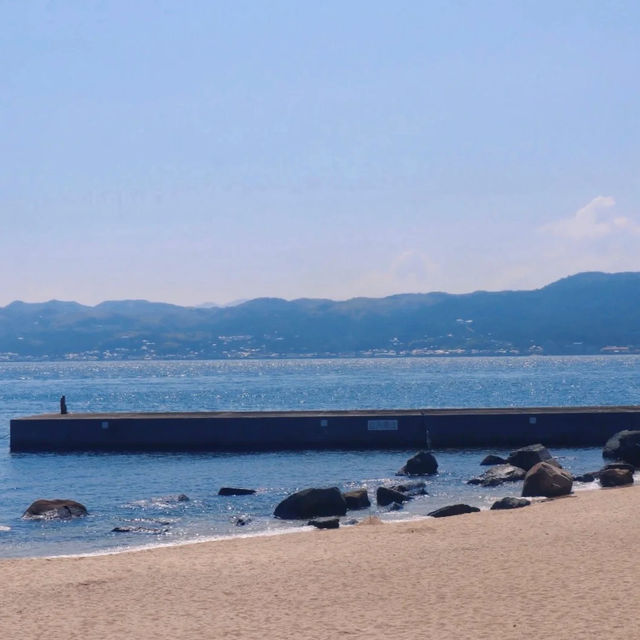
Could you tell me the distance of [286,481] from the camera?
3509 centimetres

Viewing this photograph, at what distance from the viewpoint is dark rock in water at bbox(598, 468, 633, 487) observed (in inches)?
1113

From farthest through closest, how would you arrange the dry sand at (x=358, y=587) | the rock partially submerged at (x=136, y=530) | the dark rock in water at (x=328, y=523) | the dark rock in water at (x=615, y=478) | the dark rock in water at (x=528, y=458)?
the dark rock in water at (x=528, y=458)
the dark rock in water at (x=615, y=478)
the rock partially submerged at (x=136, y=530)
the dark rock in water at (x=328, y=523)
the dry sand at (x=358, y=587)

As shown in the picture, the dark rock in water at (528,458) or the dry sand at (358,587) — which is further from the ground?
the dry sand at (358,587)

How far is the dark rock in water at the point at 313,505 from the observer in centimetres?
2548

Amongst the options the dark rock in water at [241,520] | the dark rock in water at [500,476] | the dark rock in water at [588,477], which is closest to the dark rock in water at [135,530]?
the dark rock in water at [241,520]

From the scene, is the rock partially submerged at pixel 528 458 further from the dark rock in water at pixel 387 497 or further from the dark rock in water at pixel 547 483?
the dark rock in water at pixel 387 497

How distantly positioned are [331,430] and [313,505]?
780 inches

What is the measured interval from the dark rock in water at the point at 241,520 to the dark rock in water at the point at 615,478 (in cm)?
1082

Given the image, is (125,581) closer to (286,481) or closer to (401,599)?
(401,599)

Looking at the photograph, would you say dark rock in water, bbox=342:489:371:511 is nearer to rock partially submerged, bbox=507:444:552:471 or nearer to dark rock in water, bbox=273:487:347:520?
dark rock in water, bbox=273:487:347:520

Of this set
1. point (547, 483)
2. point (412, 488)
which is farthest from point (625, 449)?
point (547, 483)

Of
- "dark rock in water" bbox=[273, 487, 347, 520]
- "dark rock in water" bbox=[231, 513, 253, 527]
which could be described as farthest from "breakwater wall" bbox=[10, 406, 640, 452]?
"dark rock in water" bbox=[273, 487, 347, 520]

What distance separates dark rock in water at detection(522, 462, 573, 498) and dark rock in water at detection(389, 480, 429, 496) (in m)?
4.41

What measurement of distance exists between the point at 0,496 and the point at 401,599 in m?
23.2
